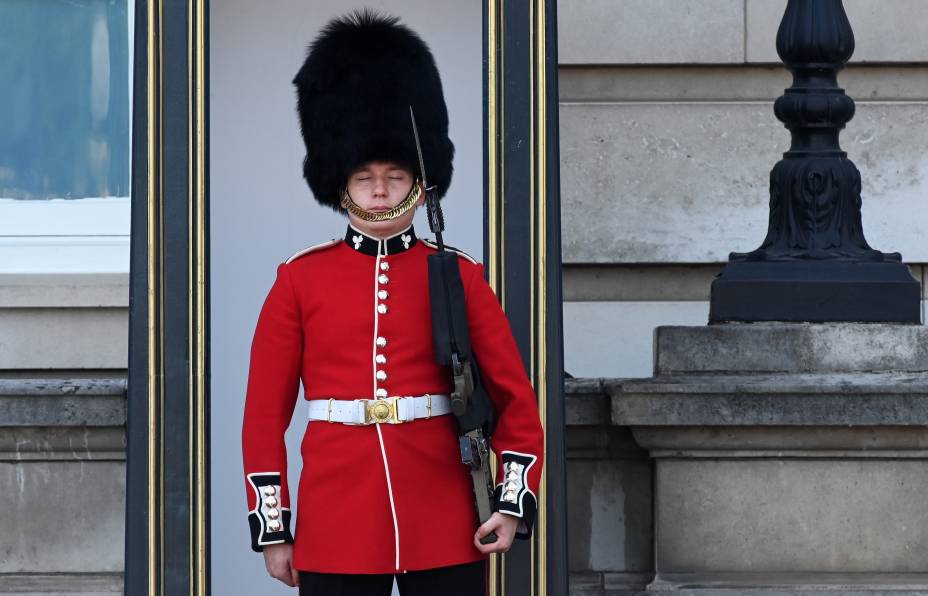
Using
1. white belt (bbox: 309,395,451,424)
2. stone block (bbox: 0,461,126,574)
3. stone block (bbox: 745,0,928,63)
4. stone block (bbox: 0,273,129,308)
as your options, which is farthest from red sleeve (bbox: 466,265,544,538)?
stone block (bbox: 745,0,928,63)

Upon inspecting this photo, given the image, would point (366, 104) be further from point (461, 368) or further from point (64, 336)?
point (64, 336)

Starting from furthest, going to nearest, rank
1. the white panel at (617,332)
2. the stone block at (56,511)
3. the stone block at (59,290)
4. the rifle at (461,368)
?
the white panel at (617,332)
the stone block at (59,290)
the stone block at (56,511)
the rifle at (461,368)

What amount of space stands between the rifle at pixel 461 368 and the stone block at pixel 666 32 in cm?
312

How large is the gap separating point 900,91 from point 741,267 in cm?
235

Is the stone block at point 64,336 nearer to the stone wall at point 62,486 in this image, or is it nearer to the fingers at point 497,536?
the stone wall at point 62,486

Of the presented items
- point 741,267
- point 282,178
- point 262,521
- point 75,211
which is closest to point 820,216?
point 741,267

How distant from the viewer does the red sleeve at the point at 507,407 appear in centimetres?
313

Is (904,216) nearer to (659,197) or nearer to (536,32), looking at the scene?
(659,197)

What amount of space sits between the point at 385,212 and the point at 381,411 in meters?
0.36

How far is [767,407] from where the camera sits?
383cm

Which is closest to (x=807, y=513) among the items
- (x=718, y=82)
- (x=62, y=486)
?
(x=62, y=486)

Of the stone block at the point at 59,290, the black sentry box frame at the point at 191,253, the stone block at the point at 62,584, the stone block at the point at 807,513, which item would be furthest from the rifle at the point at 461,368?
the stone block at the point at 59,290

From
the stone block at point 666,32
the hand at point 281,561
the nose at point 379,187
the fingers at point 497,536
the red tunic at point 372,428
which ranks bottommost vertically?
the hand at point 281,561

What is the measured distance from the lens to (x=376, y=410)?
3139 millimetres
